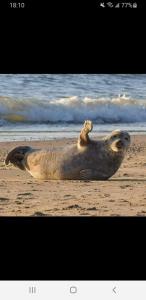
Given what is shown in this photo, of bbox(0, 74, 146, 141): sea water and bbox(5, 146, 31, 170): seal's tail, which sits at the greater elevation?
bbox(0, 74, 146, 141): sea water

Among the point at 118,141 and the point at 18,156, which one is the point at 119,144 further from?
the point at 18,156

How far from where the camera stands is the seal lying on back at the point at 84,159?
327 inches

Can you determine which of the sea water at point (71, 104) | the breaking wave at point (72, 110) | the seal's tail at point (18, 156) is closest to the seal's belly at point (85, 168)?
the seal's tail at point (18, 156)

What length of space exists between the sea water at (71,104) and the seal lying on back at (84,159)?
2904 millimetres

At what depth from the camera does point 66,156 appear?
8391 millimetres

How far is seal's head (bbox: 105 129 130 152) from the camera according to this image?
332 inches

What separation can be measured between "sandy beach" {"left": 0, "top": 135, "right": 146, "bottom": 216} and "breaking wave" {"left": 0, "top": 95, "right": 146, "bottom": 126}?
116 inches

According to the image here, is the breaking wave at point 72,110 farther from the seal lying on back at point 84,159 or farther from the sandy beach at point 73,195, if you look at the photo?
the seal lying on back at point 84,159

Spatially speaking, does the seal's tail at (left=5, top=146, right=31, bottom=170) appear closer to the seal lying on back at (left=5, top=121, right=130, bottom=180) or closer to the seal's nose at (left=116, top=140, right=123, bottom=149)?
the seal lying on back at (left=5, top=121, right=130, bottom=180)

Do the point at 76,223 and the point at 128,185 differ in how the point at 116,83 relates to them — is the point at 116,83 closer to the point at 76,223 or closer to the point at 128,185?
the point at 128,185
